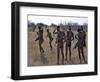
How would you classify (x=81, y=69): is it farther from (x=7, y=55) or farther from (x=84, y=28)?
(x=7, y=55)

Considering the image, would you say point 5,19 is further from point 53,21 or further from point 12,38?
point 53,21

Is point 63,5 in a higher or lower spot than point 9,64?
higher

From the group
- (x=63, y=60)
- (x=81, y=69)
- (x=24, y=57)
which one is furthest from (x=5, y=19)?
(x=81, y=69)

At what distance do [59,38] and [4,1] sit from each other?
28cm

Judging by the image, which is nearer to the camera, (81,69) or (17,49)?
(17,49)

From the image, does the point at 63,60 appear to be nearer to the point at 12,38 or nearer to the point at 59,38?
the point at 59,38

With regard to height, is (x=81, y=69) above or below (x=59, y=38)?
below

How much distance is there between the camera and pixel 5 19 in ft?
3.68

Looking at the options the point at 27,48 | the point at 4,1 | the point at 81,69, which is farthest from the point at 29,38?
the point at 81,69

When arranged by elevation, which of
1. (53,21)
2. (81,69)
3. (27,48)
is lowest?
(81,69)

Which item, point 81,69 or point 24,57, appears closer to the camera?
point 24,57

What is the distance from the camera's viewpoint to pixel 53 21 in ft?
3.86

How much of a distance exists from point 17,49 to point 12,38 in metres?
0.05

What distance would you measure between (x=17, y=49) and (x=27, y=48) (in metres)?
0.05
